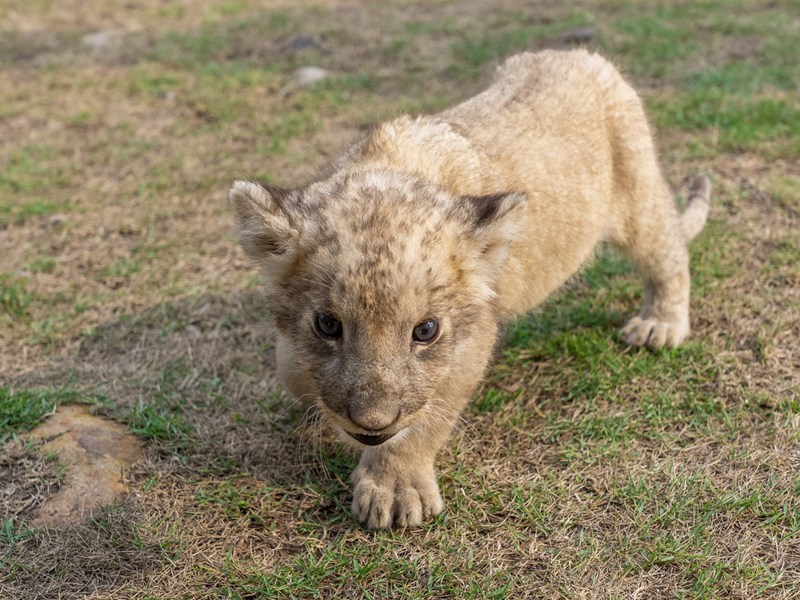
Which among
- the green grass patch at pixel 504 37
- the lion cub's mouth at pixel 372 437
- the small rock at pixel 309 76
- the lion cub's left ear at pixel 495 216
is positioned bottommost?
the green grass patch at pixel 504 37

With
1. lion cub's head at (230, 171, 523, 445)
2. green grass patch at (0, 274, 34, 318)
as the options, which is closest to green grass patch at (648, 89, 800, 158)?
lion cub's head at (230, 171, 523, 445)

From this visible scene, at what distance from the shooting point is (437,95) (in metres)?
9.59

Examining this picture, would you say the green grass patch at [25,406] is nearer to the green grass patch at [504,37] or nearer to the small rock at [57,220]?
the small rock at [57,220]

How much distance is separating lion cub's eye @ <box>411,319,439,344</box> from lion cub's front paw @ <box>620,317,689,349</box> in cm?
226

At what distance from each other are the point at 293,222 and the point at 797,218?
4.66 metres

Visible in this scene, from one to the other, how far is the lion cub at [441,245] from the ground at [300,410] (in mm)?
377

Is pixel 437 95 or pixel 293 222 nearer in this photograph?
pixel 293 222

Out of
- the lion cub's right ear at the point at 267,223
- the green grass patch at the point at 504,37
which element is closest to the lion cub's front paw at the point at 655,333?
the lion cub's right ear at the point at 267,223

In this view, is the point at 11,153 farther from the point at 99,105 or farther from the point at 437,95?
the point at 437,95

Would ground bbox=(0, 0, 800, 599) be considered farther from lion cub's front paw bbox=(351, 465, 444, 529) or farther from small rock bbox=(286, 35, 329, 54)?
small rock bbox=(286, 35, 329, 54)

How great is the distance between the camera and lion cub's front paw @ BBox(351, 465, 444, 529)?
4242 mm

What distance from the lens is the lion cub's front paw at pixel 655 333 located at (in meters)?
5.49

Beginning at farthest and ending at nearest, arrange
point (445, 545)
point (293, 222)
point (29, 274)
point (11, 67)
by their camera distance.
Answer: point (11, 67) < point (29, 274) < point (445, 545) < point (293, 222)

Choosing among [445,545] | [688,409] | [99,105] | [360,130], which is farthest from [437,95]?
[445,545]
